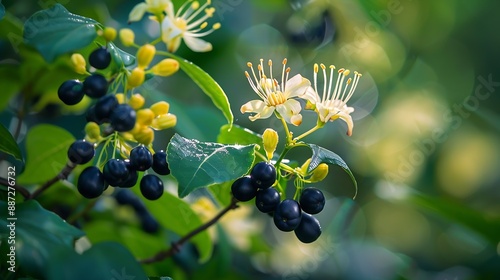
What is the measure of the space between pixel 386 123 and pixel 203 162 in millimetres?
2270

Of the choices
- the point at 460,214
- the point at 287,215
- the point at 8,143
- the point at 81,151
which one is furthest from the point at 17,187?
the point at 460,214

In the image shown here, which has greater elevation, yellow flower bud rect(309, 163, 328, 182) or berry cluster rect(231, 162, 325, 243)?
yellow flower bud rect(309, 163, 328, 182)

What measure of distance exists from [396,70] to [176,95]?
1.12 m

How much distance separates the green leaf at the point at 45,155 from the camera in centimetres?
156

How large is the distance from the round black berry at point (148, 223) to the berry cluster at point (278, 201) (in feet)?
2.32

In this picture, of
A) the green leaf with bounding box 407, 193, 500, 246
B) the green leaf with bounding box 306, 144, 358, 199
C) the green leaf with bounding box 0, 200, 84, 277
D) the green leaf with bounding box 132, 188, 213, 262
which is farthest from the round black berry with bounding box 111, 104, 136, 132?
the green leaf with bounding box 407, 193, 500, 246

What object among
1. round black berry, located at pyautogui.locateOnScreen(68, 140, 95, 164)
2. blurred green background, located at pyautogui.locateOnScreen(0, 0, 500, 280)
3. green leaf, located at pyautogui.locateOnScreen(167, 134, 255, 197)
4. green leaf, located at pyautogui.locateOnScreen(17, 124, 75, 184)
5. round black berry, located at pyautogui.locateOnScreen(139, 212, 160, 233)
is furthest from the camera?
blurred green background, located at pyautogui.locateOnScreen(0, 0, 500, 280)

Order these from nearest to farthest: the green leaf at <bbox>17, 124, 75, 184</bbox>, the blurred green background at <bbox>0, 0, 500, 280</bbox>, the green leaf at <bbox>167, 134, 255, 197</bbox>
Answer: the green leaf at <bbox>167, 134, 255, 197</bbox>, the green leaf at <bbox>17, 124, 75, 184</bbox>, the blurred green background at <bbox>0, 0, 500, 280</bbox>

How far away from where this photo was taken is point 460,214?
2062 millimetres

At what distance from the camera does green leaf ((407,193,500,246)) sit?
204 centimetres

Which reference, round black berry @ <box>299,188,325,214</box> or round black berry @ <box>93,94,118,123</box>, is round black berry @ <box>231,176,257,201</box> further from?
round black berry @ <box>93,94,118,123</box>

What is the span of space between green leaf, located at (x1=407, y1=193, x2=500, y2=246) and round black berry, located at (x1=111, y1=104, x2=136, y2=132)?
1.19m

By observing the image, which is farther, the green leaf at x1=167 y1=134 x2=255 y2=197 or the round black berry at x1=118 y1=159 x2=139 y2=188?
the round black berry at x1=118 y1=159 x2=139 y2=188

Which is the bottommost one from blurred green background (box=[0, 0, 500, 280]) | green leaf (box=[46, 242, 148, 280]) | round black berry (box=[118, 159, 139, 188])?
blurred green background (box=[0, 0, 500, 280])
